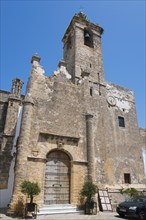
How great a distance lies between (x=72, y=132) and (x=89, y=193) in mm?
3998

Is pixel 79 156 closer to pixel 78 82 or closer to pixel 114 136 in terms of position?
pixel 114 136

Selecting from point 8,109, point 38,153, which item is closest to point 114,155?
point 38,153

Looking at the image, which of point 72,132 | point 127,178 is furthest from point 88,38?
point 127,178

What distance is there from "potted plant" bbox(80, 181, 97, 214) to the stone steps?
535 millimetres

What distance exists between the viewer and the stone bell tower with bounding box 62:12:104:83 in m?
17.4

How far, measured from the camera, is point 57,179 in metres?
11.4

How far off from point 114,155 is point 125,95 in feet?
22.4

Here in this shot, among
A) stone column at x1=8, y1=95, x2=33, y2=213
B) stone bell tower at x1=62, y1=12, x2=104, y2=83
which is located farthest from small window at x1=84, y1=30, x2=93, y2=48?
stone column at x1=8, y1=95, x2=33, y2=213

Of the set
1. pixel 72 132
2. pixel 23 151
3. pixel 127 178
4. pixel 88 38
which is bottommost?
pixel 127 178

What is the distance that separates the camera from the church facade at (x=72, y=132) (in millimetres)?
11055

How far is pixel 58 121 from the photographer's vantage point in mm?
12594

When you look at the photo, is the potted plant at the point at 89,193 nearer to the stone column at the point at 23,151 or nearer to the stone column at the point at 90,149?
the stone column at the point at 90,149

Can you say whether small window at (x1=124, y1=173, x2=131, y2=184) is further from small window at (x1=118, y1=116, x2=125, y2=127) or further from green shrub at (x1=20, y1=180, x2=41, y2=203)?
green shrub at (x1=20, y1=180, x2=41, y2=203)

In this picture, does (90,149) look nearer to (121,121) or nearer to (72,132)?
(72,132)
